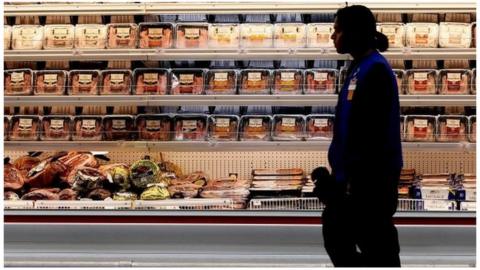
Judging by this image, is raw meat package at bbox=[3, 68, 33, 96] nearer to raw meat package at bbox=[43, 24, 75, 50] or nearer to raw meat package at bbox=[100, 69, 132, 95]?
raw meat package at bbox=[43, 24, 75, 50]

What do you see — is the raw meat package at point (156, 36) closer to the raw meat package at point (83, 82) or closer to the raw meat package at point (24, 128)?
the raw meat package at point (83, 82)

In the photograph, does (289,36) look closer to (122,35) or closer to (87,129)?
(122,35)

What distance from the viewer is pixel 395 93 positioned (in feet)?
10.6

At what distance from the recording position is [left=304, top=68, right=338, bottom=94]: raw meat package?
4.93m

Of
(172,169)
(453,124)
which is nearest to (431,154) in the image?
(453,124)

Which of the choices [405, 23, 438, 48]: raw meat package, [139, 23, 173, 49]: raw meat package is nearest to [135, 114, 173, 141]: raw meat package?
[139, 23, 173, 49]: raw meat package

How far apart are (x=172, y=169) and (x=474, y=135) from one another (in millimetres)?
1909

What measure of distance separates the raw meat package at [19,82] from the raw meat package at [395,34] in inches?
87.7

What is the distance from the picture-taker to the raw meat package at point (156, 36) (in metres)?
4.93

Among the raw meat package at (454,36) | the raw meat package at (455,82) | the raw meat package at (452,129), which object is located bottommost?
the raw meat package at (452,129)

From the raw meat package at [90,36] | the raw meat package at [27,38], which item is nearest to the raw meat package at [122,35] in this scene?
the raw meat package at [90,36]

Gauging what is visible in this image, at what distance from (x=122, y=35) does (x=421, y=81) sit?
73.7 inches

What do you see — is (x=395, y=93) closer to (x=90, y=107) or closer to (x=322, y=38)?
(x=322, y=38)

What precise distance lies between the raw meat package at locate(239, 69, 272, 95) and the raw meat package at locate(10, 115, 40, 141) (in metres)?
1.33
